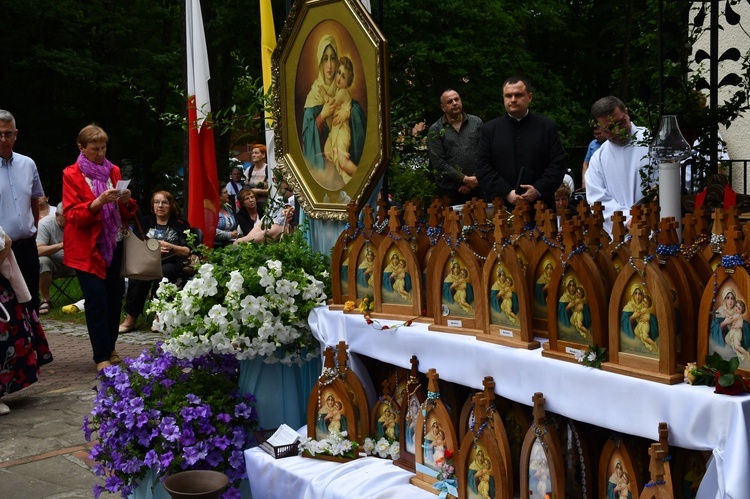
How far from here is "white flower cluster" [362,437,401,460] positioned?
384 centimetres

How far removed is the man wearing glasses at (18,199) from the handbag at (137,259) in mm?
684

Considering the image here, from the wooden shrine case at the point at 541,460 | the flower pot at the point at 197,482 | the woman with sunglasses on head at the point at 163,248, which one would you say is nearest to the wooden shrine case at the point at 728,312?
the wooden shrine case at the point at 541,460

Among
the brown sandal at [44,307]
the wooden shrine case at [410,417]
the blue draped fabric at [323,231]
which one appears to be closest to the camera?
the wooden shrine case at [410,417]

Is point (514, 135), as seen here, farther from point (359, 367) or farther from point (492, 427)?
point (492, 427)

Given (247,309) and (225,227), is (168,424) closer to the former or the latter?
(247,309)

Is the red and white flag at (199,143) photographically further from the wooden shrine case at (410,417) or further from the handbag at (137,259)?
the wooden shrine case at (410,417)

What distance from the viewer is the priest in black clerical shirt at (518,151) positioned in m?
5.86

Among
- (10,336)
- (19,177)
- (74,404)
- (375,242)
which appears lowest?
(74,404)

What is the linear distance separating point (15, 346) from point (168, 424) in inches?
106

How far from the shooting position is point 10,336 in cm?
632

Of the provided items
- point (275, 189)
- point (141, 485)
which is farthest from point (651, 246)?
point (275, 189)

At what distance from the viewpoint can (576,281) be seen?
9.70ft

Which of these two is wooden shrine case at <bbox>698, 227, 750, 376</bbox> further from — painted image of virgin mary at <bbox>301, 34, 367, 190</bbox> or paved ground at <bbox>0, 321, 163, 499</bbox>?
paved ground at <bbox>0, 321, 163, 499</bbox>

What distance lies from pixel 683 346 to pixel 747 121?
25.9 ft
